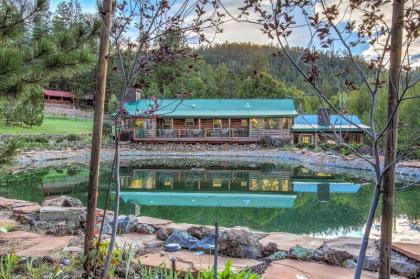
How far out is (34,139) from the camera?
22812 millimetres

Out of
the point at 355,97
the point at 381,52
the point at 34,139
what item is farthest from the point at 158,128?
the point at 381,52

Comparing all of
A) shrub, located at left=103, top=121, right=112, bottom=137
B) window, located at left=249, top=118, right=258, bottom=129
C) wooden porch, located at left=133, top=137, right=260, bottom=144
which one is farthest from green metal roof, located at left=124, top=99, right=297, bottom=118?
shrub, located at left=103, top=121, right=112, bottom=137

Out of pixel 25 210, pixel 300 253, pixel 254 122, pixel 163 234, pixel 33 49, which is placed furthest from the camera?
pixel 254 122

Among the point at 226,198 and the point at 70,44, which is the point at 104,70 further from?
the point at 226,198

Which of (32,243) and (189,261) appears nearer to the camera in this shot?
(189,261)

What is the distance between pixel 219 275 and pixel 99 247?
1.00m

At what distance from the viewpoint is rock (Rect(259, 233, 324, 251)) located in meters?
3.97

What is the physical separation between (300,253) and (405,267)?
2.84ft

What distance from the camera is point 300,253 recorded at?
357 centimetres

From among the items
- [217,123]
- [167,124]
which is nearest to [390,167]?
[217,123]

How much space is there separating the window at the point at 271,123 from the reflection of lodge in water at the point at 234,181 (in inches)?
458

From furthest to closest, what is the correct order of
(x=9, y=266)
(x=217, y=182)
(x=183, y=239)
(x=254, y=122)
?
(x=254, y=122)
(x=217, y=182)
(x=183, y=239)
(x=9, y=266)

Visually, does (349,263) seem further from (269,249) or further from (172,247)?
(172,247)

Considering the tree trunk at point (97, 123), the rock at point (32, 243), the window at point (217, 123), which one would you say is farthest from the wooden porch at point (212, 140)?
the tree trunk at point (97, 123)
